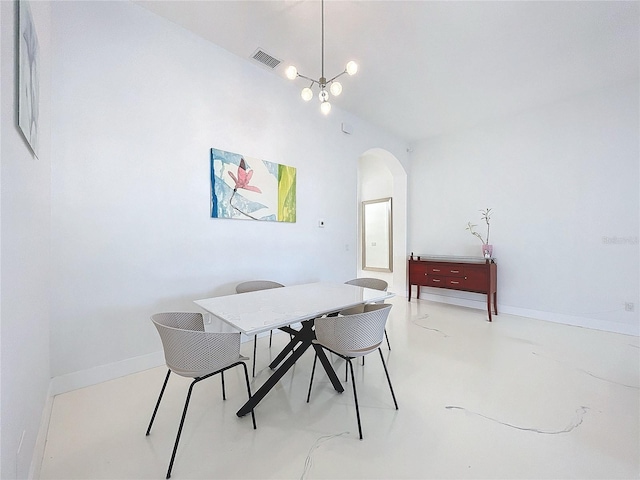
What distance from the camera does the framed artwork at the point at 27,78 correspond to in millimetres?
1104

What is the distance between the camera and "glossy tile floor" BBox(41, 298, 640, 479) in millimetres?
1354

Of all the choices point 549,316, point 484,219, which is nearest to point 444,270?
point 484,219

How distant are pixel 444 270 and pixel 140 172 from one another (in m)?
4.16

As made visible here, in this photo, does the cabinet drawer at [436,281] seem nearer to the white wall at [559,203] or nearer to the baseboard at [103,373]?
the white wall at [559,203]

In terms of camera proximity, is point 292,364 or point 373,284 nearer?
point 292,364

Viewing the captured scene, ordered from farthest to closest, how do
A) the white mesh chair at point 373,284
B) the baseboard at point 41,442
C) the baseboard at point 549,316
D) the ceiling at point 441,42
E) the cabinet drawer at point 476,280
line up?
the cabinet drawer at point 476,280, the baseboard at point 549,316, the white mesh chair at point 373,284, the ceiling at point 441,42, the baseboard at point 41,442

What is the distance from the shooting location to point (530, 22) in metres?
2.36

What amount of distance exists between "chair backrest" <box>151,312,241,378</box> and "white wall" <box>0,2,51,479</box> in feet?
1.68

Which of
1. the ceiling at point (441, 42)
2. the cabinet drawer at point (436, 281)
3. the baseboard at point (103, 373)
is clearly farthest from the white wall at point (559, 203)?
the baseboard at point (103, 373)

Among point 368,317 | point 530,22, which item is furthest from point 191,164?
point 530,22

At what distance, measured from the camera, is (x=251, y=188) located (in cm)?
299

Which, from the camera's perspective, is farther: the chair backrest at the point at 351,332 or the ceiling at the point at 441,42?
the ceiling at the point at 441,42

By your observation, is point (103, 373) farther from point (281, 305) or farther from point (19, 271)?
point (281, 305)

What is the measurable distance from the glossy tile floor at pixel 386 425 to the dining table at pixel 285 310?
0.19 meters
